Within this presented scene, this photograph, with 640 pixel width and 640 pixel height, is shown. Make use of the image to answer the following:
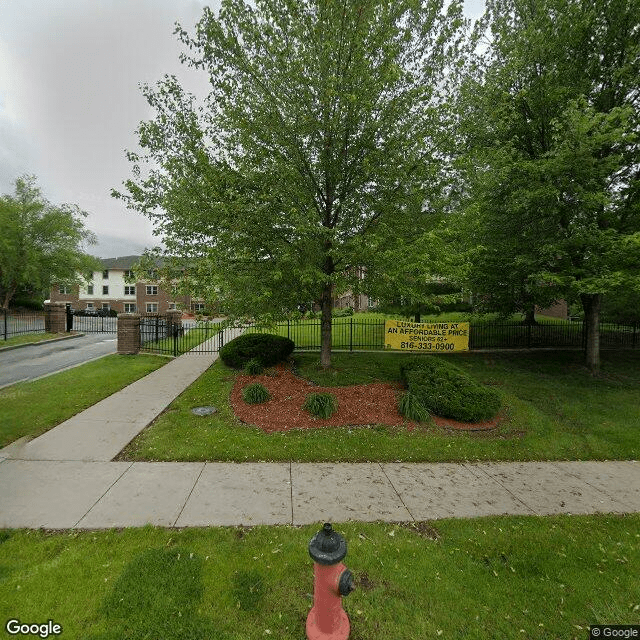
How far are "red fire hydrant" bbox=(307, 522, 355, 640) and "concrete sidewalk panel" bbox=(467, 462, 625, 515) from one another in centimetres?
337

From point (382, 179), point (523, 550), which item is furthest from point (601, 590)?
point (382, 179)

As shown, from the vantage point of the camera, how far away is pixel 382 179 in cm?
884

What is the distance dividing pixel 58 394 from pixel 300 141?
8900mm

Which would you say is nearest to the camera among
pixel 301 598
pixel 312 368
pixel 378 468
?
pixel 301 598

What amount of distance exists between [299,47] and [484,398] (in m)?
8.95

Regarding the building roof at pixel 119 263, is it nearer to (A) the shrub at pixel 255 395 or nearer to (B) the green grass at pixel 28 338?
(B) the green grass at pixel 28 338

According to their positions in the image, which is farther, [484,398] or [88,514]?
[484,398]

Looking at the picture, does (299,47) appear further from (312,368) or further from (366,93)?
(312,368)

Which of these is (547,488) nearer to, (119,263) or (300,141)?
(300,141)

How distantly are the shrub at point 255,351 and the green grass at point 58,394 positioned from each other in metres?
2.85

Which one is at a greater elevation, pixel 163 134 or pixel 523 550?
pixel 163 134

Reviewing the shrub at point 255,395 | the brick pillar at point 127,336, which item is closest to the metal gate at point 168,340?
the brick pillar at point 127,336

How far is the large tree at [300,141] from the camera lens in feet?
25.4

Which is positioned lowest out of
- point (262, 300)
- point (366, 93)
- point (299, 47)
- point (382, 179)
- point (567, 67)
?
point (262, 300)
